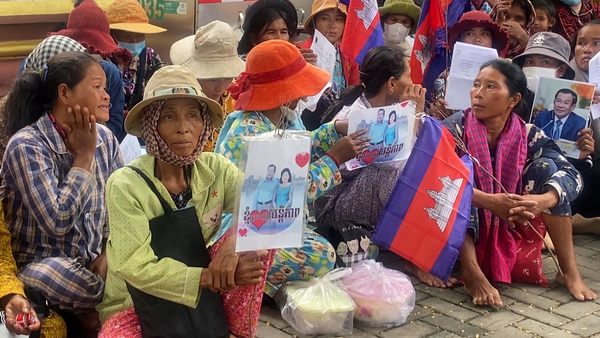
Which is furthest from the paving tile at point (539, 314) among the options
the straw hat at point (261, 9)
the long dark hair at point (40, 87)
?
the long dark hair at point (40, 87)

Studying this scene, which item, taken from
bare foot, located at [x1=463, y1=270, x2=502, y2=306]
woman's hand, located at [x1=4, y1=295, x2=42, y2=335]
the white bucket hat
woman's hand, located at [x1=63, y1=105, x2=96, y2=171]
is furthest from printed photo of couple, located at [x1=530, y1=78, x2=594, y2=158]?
woman's hand, located at [x1=4, y1=295, x2=42, y2=335]

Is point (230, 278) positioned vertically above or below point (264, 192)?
below

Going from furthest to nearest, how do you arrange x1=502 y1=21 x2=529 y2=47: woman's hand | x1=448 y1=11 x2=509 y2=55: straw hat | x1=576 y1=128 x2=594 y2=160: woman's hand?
1. x1=502 y1=21 x2=529 y2=47: woman's hand
2. x1=448 y1=11 x2=509 y2=55: straw hat
3. x1=576 y1=128 x2=594 y2=160: woman's hand

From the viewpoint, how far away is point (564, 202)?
4.62m

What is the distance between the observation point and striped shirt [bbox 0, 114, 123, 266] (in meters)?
3.40

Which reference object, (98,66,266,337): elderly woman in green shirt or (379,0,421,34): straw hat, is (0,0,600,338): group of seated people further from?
(379,0,421,34): straw hat

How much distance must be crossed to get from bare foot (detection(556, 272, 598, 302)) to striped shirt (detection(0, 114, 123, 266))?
2630mm

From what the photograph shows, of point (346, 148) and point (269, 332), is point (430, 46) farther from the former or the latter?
point (269, 332)

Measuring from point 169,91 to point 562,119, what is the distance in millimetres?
2890

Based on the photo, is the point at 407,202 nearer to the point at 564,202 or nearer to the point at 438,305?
the point at 438,305

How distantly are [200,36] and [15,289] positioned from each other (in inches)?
100

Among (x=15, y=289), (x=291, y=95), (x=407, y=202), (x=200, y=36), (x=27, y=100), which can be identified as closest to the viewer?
(x=15, y=289)

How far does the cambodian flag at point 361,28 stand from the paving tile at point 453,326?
2475 millimetres

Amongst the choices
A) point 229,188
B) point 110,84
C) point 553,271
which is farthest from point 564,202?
point 110,84
